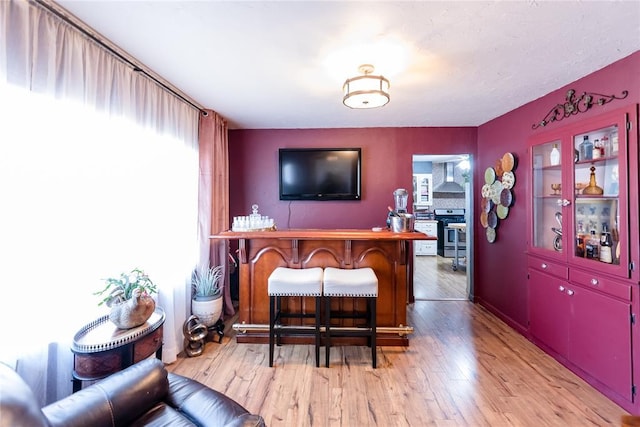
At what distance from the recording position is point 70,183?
5.16ft

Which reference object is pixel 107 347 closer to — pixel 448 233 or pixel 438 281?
pixel 438 281

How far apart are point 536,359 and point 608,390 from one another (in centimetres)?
49

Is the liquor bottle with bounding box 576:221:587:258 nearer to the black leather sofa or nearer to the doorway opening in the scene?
the black leather sofa

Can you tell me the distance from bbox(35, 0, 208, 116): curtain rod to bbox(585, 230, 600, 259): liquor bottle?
3.87 m

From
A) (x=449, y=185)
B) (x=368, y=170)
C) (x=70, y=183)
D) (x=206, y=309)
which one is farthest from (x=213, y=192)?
(x=449, y=185)

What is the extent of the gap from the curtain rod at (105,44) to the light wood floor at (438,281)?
4154 millimetres

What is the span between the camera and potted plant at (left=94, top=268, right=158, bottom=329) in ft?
5.27

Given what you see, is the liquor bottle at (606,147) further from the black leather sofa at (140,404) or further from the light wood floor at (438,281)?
the black leather sofa at (140,404)

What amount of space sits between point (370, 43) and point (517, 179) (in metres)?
2.42

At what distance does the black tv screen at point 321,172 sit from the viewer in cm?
377

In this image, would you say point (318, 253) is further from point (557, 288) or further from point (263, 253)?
point (557, 288)

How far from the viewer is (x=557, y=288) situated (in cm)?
236

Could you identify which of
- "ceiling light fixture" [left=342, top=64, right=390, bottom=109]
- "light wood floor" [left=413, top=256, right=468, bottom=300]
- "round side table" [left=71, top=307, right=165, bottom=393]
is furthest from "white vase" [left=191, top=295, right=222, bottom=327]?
"light wood floor" [left=413, top=256, right=468, bottom=300]

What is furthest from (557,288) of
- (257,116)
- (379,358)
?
(257,116)
